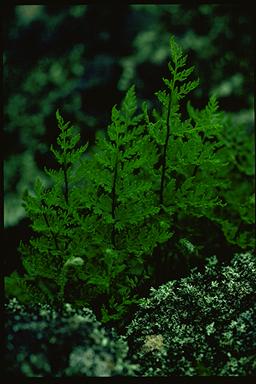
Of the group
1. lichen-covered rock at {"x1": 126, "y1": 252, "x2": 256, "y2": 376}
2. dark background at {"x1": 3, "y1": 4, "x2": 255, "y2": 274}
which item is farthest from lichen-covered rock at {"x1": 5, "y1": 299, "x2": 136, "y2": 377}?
dark background at {"x1": 3, "y1": 4, "x2": 255, "y2": 274}

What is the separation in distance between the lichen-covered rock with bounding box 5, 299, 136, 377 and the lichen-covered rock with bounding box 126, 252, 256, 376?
0.46 ft

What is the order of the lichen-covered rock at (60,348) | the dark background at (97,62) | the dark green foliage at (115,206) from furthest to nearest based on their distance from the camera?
the dark background at (97,62), the dark green foliage at (115,206), the lichen-covered rock at (60,348)

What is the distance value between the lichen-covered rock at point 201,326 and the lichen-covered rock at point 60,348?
14cm

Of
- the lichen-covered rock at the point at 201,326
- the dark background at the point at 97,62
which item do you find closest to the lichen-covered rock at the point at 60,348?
the lichen-covered rock at the point at 201,326

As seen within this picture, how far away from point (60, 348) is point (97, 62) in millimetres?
3422

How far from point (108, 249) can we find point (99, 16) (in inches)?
138

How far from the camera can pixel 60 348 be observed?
197cm

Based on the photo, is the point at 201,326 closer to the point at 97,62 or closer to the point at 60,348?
the point at 60,348

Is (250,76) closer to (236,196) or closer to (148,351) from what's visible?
(236,196)

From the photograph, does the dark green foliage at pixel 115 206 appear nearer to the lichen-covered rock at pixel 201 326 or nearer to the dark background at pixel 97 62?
the lichen-covered rock at pixel 201 326

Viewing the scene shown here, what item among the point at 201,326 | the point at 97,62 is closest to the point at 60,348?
the point at 201,326

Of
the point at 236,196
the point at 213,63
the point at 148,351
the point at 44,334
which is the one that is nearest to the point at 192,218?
the point at 236,196

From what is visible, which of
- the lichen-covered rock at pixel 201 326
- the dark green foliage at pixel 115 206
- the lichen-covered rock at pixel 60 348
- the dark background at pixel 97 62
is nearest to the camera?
the lichen-covered rock at pixel 60 348

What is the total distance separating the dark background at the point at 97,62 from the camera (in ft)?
15.7
